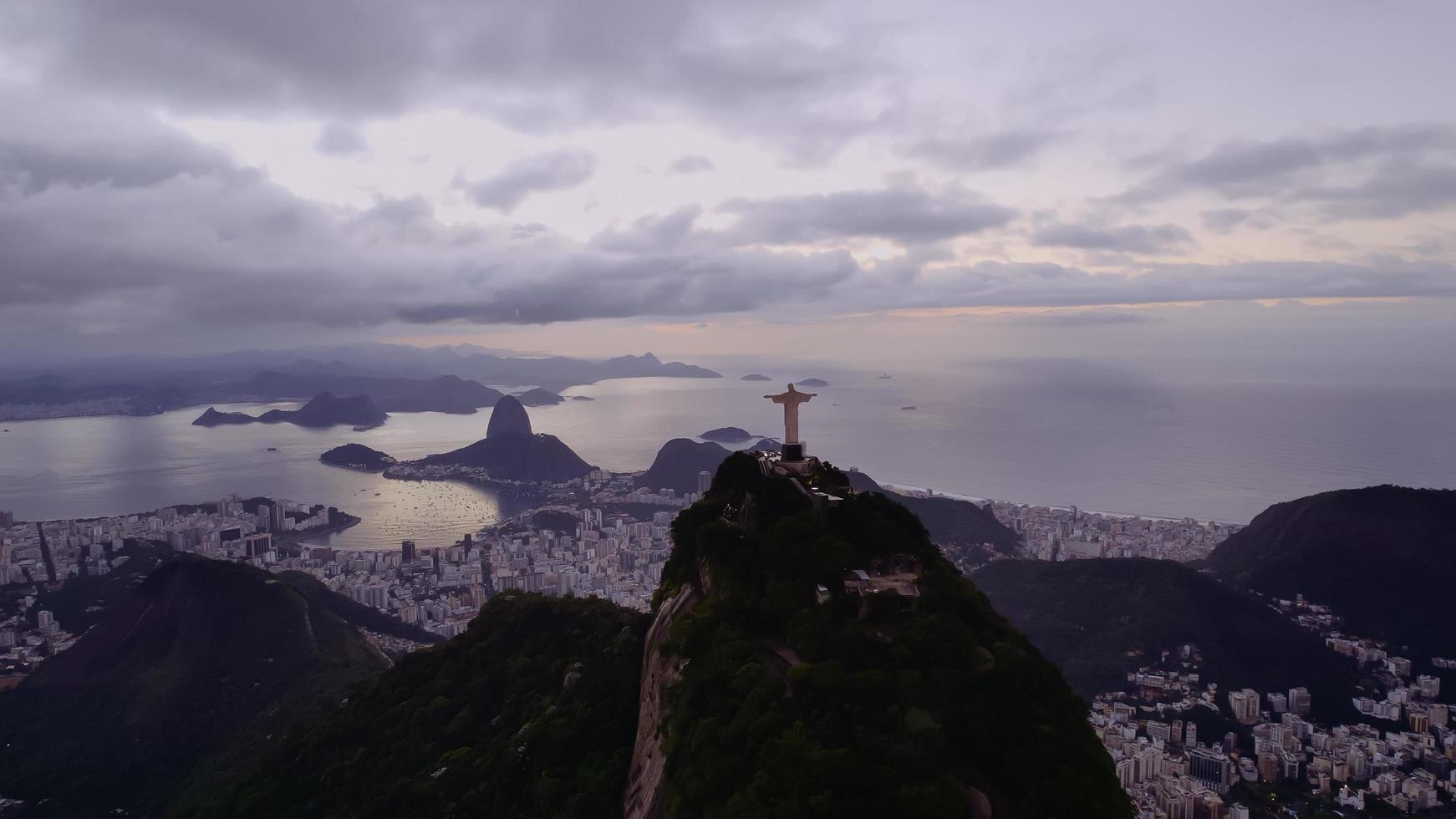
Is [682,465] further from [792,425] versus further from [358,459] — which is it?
[792,425]

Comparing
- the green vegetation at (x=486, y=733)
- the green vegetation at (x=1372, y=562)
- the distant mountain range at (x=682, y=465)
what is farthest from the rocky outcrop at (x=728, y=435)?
the green vegetation at (x=486, y=733)

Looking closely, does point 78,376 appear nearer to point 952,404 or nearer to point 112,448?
point 112,448

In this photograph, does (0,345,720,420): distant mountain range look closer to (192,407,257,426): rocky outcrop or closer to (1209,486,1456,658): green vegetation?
(192,407,257,426): rocky outcrop

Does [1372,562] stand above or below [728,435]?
below

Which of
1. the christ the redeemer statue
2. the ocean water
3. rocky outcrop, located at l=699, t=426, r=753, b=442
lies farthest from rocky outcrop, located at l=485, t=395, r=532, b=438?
the christ the redeemer statue

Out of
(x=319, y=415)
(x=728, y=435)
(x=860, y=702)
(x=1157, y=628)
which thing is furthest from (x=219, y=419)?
(x=860, y=702)

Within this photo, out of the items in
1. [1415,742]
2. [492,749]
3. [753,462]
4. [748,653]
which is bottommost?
[1415,742]

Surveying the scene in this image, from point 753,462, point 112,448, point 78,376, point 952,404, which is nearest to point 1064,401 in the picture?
point 952,404
